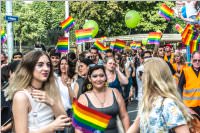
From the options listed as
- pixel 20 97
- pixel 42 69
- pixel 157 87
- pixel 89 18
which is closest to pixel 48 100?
pixel 20 97

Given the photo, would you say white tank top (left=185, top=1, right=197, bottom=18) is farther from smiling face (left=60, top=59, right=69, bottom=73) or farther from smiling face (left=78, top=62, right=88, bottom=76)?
smiling face (left=60, top=59, right=69, bottom=73)

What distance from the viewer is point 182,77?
7.36m

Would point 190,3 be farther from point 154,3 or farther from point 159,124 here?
point 154,3

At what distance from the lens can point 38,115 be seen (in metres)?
3.34

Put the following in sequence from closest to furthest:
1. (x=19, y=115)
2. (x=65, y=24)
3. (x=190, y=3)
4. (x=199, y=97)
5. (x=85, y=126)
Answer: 1. (x=19, y=115)
2. (x=85, y=126)
3. (x=199, y=97)
4. (x=65, y=24)
5. (x=190, y=3)

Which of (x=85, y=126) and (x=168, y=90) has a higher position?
(x=168, y=90)

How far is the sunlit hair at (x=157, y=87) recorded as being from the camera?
→ 3.25 m

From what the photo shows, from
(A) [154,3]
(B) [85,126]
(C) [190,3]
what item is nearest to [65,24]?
(C) [190,3]

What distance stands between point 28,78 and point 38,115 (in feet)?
1.00

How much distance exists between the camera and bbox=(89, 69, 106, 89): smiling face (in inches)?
194

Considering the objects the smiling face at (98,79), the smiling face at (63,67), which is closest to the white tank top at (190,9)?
the smiling face at (63,67)

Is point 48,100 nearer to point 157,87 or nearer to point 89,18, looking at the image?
point 157,87

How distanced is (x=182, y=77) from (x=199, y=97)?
42 centimetres

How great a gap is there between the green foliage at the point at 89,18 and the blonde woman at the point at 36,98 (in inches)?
1348
